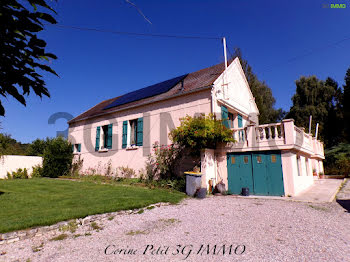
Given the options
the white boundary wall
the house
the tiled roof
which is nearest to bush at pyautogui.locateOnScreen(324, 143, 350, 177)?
the house

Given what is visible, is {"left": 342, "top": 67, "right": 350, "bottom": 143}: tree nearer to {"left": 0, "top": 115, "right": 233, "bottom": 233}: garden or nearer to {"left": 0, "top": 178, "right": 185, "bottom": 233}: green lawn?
{"left": 0, "top": 115, "right": 233, "bottom": 233}: garden

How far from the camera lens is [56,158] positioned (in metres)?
14.6

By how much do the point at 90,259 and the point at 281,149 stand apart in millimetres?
7710

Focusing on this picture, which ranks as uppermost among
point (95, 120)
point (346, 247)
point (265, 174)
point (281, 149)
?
point (95, 120)

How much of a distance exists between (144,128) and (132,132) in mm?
1329

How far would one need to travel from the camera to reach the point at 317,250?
11.3 feet

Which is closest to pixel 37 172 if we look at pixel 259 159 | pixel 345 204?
pixel 259 159

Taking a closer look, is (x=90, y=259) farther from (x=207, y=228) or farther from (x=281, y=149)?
(x=281, y=149)

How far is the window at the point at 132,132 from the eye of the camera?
12381 millimetres

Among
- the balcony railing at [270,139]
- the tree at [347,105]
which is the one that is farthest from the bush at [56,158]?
the tree at [347,105]

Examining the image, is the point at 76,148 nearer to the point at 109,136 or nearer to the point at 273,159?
the point at 109,136

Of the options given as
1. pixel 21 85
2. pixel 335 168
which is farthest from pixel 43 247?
pixel 335 168

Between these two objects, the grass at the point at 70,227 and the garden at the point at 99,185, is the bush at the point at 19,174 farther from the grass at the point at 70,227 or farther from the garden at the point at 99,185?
the grass at the point at 70,227

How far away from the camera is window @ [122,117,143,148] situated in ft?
40.6
